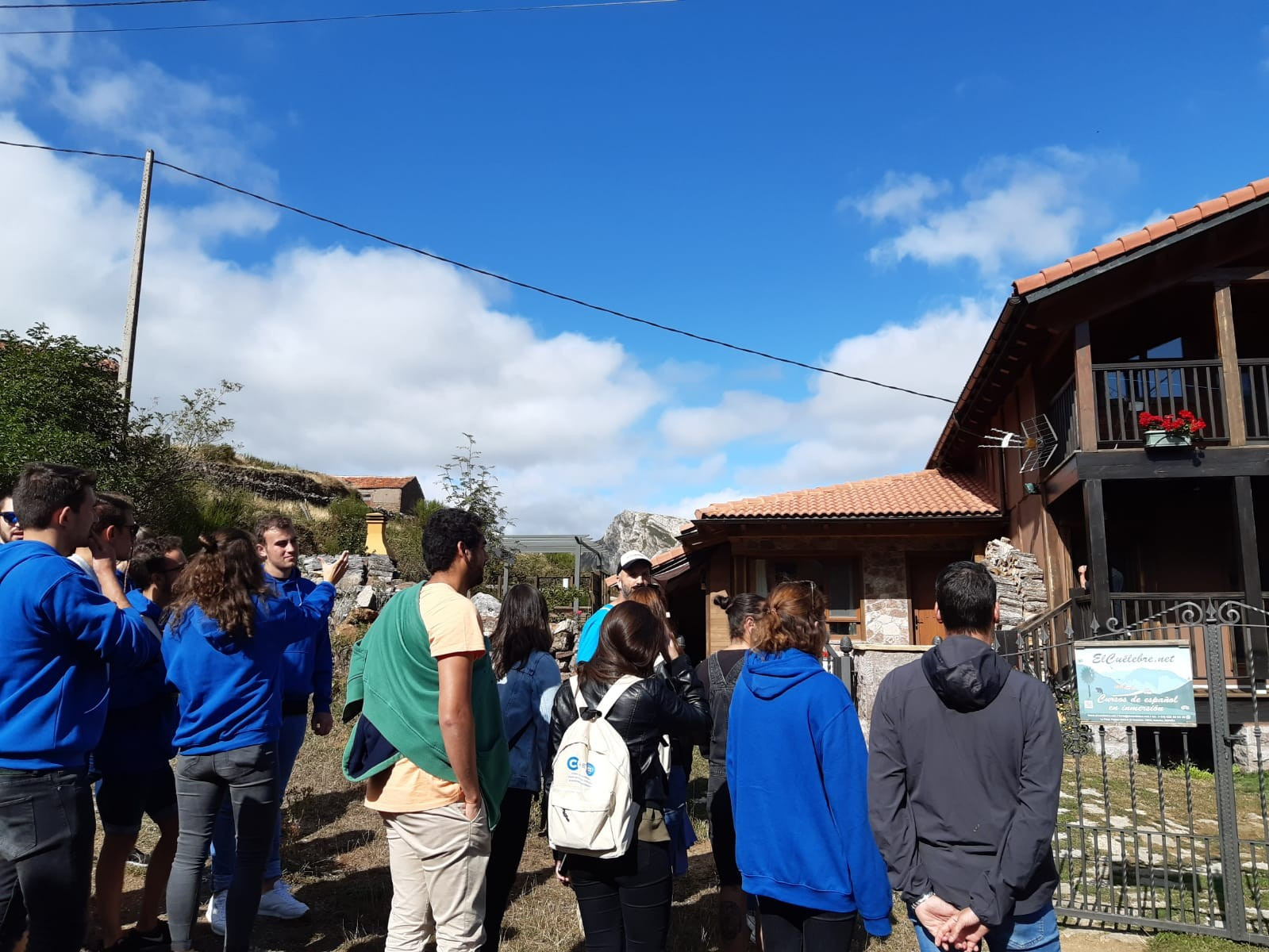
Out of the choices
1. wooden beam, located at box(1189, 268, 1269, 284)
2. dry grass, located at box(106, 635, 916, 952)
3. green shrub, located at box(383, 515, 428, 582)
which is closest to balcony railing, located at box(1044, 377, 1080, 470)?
wooden beam, located at box(1189, 268, 1269, 284)

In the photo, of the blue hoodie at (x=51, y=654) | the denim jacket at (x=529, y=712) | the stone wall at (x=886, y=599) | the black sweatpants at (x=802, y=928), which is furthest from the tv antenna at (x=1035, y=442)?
the blue hoodie at (x=51, y=654)

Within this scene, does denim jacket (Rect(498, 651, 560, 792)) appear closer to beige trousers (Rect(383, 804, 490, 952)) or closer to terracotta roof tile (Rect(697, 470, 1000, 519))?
beige trousers (Rect(383, 804, 490, 952))

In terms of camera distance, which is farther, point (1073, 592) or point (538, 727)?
point (1073, 592)

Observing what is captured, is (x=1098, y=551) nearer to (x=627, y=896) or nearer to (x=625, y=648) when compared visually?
(x=625, y=648)

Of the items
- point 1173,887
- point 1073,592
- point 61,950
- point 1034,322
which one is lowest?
point 1173,887

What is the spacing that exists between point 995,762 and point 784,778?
2.13 ft

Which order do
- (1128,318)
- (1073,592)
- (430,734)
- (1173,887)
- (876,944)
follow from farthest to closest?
(1128,318) < (1073,592) < (1173,887) < (876,944) < (430,734)

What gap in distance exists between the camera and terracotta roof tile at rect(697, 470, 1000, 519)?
1404 cm

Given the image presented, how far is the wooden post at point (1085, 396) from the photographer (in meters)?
10.5

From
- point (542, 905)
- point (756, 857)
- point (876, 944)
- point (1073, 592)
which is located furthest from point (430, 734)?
point (1073, 592)

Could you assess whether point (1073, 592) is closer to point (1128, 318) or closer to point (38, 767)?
point (1128, 318)

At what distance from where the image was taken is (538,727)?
3818 millimetres

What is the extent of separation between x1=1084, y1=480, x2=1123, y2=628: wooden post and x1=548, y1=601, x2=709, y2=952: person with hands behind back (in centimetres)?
901

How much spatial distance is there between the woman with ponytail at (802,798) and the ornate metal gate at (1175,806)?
2.02m
